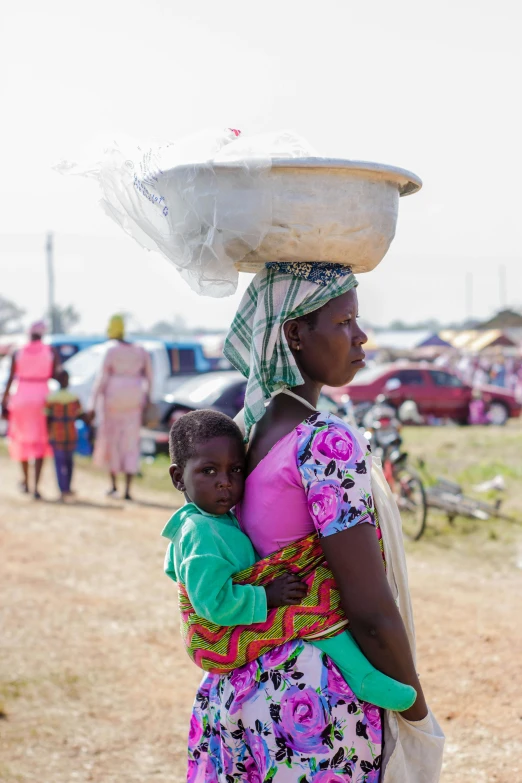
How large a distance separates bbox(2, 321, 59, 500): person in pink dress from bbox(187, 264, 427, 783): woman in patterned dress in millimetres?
8168

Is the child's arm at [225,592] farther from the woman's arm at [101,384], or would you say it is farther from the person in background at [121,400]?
the woman's arm at [101,384]

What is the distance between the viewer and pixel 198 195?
2.06m

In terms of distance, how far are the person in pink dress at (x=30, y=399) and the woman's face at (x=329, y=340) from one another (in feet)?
26.9

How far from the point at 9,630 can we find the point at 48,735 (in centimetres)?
160

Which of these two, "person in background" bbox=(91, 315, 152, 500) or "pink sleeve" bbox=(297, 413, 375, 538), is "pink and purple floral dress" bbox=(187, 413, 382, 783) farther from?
"person in background" bbox=(91, 315, 152, 500)

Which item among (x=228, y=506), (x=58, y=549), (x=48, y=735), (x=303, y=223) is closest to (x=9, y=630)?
(x=48, y=735)

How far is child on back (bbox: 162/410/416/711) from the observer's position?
2.02m

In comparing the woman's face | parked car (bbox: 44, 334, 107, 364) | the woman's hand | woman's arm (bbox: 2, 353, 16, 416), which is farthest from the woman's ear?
parked car (bbox: 44, 334, 107, 364)

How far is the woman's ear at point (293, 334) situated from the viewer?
215 cm

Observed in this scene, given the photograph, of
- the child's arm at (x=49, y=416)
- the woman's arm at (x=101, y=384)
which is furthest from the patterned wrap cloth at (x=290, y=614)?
the child's arm at (x=49, y=416)

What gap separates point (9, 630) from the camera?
5.71 meters

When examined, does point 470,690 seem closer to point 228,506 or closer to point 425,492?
point 228,506

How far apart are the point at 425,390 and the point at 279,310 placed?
18387 millimetres

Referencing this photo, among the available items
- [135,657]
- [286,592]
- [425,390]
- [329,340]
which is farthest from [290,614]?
[425,390]
